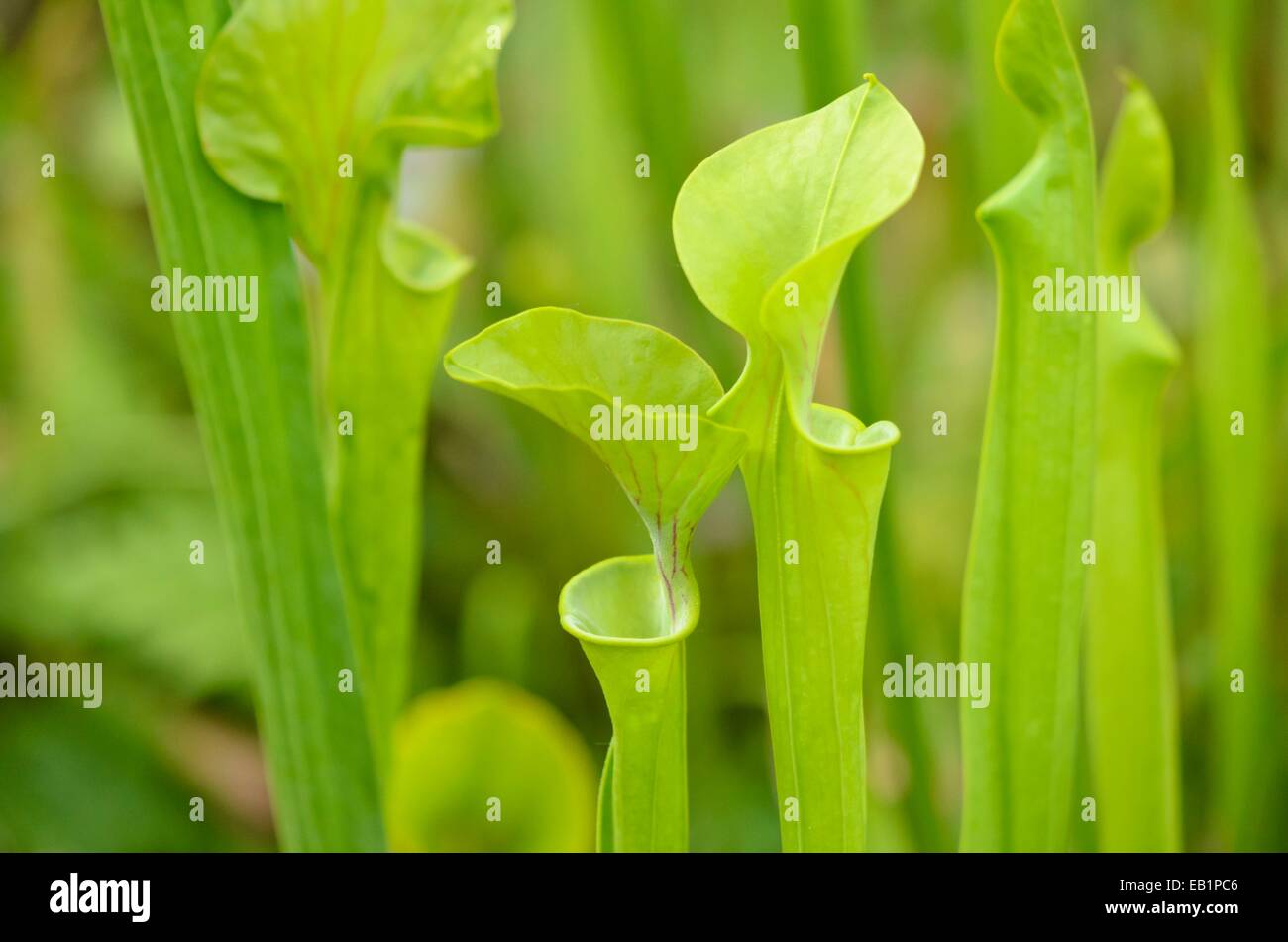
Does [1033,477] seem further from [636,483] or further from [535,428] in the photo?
[535,428]

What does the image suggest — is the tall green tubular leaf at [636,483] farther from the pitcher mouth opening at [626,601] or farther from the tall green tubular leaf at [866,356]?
the tall green tubular leaf at [866,356]

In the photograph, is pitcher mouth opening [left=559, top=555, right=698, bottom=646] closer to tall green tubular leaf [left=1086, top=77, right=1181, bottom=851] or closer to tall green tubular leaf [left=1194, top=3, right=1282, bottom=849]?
tall green tubular leaf [left=1086, top=77, right=1181, bottom=851]

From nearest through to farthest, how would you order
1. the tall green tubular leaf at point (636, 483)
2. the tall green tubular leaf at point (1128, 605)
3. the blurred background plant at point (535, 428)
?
the tall green tubular leaf at point (636, 483) < the tall green tubular leaf at point (1128, 605) < the blurred background plant at point (535, 428)

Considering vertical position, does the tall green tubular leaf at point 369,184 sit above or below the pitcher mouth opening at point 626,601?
above

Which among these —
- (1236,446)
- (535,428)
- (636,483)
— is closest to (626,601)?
(636,483)

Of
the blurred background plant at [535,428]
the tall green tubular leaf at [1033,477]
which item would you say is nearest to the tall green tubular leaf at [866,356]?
the tall green tubular leaf at [1033,477]

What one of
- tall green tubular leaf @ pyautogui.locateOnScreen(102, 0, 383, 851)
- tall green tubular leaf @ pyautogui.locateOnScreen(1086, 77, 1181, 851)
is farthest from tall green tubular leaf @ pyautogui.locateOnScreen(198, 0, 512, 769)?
tall green tubular leaf @ pyautogui.locateOnScreen(1086, 77, 1181, 851)
